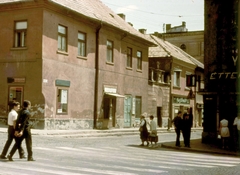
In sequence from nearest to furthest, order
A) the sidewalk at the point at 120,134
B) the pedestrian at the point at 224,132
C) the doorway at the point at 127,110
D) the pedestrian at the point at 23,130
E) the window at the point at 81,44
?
the pedestrian at the point at 23,130 → the sidewalk at the point at 120,134 → the pedestrian at the point at 224,132 → the window at the point at 81,44 → the doorway at the point at 127,110

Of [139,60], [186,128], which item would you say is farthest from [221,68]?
[139,60]

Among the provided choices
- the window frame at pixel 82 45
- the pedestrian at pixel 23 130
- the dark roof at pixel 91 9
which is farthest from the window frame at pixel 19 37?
the pedestrian at pixel 23 130

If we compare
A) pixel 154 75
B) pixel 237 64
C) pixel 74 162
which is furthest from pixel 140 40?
pixel 74 162

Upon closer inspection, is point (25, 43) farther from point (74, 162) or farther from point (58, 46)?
point (74, 162)

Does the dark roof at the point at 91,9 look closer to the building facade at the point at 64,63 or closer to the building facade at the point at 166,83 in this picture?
the building facade at the point at 64,63

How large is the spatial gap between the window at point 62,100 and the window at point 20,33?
3.60 m

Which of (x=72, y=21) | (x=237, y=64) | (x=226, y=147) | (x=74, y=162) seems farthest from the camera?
(x=72, y=21)

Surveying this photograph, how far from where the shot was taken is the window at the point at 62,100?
24156 mm

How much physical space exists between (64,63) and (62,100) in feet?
7.72

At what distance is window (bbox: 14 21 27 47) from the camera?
23438 millimetres

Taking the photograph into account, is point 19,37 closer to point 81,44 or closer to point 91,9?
point 81,44

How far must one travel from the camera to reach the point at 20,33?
23.5 meters

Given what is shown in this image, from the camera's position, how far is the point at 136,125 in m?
33.2

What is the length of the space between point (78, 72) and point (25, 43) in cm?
427
